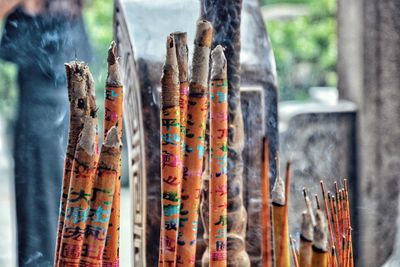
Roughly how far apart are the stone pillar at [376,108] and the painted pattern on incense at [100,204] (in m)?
2.12

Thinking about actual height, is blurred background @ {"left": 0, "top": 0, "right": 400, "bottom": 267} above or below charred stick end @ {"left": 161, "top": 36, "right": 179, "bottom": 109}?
above

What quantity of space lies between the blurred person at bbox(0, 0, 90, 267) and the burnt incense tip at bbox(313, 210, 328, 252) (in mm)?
1553

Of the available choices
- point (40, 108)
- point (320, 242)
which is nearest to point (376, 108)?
point (40, 108)

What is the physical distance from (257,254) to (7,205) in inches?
150

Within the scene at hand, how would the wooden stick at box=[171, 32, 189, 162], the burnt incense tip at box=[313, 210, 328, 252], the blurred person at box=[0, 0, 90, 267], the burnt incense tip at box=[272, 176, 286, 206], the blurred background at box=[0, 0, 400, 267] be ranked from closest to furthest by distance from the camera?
the burnt incense tip at box=[313, 210, 328, 252] < the burnt incense tip at box=[272, 176, 286, 206] < the wooden stick at box=[171, 32, 189, 162] < the blurred person at box=[0, 0, 90, 267] < the blurred background at box=[0, 0, 400, 267]

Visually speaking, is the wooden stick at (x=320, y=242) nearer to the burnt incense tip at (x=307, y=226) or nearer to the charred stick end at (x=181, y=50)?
the burnt incense tip at (x=307, y=226)

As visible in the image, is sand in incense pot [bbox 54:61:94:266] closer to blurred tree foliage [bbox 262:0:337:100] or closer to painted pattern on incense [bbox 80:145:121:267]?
painted pattern on incense [bbox 80:145:121:267]

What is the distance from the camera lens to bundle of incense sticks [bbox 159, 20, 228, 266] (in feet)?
3.75

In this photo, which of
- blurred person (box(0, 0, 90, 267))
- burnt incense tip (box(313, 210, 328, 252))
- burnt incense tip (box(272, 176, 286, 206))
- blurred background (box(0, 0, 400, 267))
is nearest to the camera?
burnt incense tip (box(313, 210, 328, 252))

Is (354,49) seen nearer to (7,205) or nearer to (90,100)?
(90,100)

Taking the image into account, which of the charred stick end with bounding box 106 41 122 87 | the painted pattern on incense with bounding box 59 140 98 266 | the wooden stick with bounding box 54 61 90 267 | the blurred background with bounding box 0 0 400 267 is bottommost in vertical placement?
the painted pattern on incense with bounding box 59 140 98 266

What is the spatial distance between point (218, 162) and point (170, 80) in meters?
0.16

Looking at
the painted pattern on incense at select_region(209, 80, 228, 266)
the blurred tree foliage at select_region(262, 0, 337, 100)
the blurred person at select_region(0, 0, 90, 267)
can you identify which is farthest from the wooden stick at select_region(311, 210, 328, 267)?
the blurred tree foliage at select_region(262, 0, 337, 100)

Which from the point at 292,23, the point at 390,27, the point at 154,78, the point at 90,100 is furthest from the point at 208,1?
the point at 292,23
